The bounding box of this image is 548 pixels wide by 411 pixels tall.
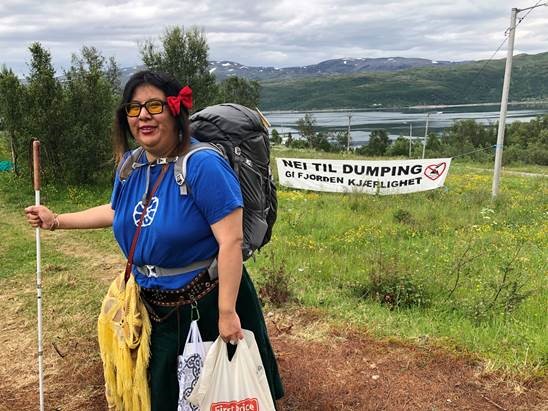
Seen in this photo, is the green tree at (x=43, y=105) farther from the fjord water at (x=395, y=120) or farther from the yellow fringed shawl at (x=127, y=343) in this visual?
the fjord water at (x=395, y=120)

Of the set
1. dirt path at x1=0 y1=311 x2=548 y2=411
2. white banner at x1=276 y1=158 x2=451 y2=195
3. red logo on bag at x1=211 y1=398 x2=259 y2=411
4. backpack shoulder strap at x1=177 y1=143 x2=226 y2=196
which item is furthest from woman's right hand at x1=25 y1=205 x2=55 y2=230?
white banner at x1=276 y1=158 x2=451 y2=195

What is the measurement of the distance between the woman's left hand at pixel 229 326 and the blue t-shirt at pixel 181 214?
0.24m

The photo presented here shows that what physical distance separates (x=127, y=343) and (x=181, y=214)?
76 centimetres

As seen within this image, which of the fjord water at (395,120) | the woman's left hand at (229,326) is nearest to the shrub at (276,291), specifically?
the woman's left hand at (229,326)

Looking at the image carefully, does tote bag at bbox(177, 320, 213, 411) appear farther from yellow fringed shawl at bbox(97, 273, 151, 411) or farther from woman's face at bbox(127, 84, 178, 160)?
woman's face at bbox(127, 84, 178, 160)

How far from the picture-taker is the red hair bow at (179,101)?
2.05 metres

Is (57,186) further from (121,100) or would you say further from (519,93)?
(519,93)

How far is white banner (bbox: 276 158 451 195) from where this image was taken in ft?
42.3

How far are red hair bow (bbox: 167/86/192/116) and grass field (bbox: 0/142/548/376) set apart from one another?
282 centimetres

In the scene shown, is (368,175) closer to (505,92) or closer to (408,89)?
(505,92)

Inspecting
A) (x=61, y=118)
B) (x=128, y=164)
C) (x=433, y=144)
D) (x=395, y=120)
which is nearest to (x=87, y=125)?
(x=61, y=118)

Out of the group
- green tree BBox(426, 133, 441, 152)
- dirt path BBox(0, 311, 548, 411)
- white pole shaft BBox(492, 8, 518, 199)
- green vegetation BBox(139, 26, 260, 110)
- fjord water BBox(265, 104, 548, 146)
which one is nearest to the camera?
dirt path BBox(0, 311, 548, 411)

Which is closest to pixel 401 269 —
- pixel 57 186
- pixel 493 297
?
pixel 493 297

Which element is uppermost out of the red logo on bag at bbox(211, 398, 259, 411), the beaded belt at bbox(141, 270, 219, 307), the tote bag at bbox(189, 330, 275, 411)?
the beaded belt at bbox(141, 270, 219, 307)
